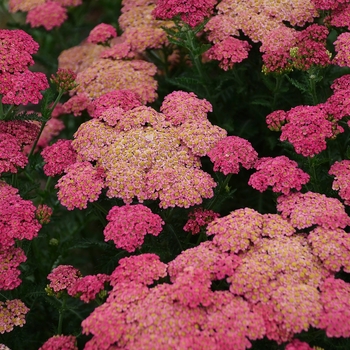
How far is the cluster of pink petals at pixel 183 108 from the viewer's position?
3.38 m

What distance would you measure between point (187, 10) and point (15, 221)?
A: 5.28 feet

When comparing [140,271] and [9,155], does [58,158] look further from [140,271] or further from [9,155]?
[140,271]

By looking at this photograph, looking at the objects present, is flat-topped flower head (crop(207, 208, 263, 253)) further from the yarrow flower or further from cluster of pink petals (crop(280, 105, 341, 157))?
the yarrow flower

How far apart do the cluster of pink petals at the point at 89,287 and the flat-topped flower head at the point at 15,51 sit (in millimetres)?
1341

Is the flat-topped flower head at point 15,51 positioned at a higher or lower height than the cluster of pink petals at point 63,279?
higher

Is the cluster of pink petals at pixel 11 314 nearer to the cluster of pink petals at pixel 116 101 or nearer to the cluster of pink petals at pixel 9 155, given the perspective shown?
the cluster of pink petals at pixel 9 155

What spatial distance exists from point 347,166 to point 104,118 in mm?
1433

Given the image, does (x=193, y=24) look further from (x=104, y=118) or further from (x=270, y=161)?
(x=270, y=161)

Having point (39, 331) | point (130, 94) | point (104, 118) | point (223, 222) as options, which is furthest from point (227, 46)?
point (39, 331)

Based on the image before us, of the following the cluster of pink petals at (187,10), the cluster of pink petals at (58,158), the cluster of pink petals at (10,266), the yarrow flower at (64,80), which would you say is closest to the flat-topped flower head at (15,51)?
the yarrow flower at (64,80)

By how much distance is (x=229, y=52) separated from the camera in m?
3.46

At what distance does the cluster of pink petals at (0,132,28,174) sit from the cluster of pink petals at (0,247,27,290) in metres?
0.47

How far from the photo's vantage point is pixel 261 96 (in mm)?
3707

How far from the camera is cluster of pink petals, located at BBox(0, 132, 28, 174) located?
3.11m
